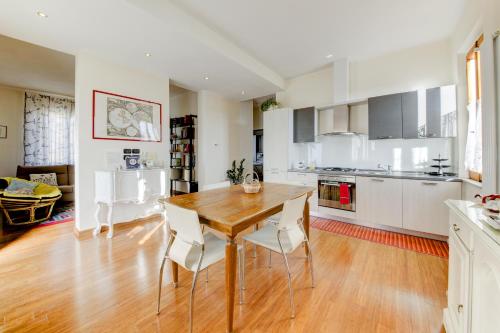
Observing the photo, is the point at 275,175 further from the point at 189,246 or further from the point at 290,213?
the point at 189,246

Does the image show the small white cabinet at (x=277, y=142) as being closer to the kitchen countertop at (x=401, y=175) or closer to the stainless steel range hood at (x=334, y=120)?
the kitchen countertop at (x=401, y=175)

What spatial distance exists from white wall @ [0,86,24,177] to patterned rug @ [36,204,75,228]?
1.76 m

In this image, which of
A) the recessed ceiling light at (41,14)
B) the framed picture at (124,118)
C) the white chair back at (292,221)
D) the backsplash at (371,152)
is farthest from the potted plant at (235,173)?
the recessed ceiling light at (41,14)

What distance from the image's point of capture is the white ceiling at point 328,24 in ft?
7.91

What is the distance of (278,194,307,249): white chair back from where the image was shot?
1563 millimetres

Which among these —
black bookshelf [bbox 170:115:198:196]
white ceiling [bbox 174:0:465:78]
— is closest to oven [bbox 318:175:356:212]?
white ceiling [bbox 174:0:465:78]

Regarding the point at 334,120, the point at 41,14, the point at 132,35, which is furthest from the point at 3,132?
the point at 334,120

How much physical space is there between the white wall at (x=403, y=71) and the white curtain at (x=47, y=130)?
6.98 meters

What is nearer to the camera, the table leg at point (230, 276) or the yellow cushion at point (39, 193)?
the table leg at point (230, 276)

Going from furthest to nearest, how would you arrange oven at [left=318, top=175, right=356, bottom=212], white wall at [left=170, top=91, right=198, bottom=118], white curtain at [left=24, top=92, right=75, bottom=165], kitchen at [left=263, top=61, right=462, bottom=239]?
white wall at [left=170, top=91, right=198, bottom=118] → white curtain at [left=24, top=92, right=75, bottom=165] → oven at [left=318, top=175, right=356, bottom=212] → kitchen at [left=263, top=61, right=462, bottom=239]

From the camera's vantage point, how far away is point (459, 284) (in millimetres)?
1165

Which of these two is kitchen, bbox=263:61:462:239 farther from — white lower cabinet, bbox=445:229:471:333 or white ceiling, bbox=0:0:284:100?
white lower cabinet, bbox=445:229:471:333

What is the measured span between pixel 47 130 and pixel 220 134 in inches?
170

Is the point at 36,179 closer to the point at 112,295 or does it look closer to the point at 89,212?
the point at 89,212
